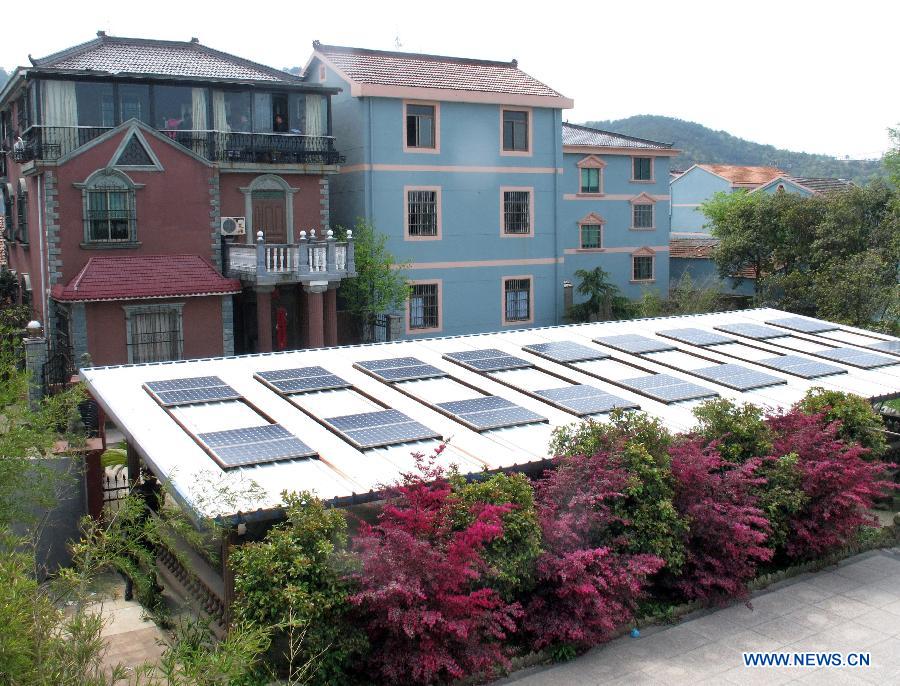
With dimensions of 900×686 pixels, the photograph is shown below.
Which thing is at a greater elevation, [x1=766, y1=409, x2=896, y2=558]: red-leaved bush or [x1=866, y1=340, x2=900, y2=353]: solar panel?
[x1=866, y1=340, x2=900, y2=353]: solar panel

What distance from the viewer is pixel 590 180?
142 ft

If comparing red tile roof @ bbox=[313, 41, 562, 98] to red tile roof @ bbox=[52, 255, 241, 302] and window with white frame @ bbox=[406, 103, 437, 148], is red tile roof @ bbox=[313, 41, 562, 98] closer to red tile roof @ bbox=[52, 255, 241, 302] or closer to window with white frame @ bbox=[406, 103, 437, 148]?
window with white frame @ bbox=[406, 103, 437, 148]

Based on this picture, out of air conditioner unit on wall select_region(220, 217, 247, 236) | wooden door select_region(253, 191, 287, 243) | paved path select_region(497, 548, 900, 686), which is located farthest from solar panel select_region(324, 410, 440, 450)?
wooden door select_region(253, 191, 287, 243)

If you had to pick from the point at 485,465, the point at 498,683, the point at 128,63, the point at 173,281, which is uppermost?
the point at 128,63

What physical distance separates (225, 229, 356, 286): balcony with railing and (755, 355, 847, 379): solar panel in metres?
14.8

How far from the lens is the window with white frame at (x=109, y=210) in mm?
27969

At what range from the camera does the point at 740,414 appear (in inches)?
602

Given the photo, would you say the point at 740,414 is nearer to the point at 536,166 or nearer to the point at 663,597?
the point at 663,597

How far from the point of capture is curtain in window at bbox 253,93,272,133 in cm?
3142

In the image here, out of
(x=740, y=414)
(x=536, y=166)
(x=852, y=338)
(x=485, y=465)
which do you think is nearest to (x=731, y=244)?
(x=536, y=166)

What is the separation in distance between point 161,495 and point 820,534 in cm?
1030

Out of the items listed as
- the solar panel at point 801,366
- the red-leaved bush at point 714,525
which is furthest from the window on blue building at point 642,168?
the red-leaved bush at point 714,525

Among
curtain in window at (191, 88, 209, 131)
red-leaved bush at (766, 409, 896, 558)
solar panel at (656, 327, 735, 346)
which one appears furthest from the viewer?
curtain in window at (191, 88, 209, 131)

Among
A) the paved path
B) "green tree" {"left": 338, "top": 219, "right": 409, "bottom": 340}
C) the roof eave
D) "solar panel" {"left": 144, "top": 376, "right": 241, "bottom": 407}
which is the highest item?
the roof eave
